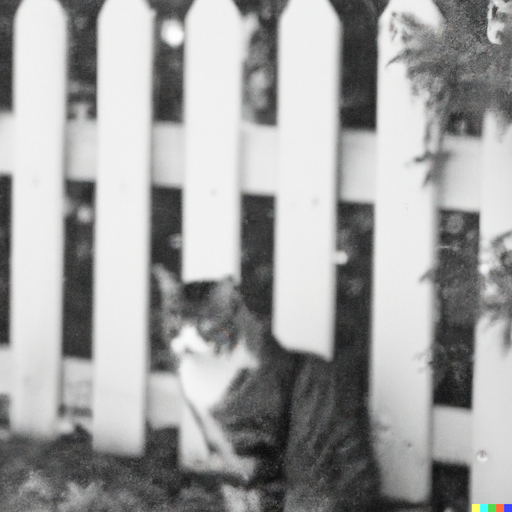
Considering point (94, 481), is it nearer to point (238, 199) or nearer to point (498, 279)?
point (238, 199)

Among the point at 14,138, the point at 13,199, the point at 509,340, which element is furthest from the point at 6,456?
the point at 509,340

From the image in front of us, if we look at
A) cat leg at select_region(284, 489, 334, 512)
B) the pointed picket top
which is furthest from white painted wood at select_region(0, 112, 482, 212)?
cat leg at select_region(284, 489, 334, 512)

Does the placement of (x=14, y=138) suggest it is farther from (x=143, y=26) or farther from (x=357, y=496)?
(x=357, y=496)

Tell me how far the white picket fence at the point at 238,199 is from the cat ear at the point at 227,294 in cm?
11

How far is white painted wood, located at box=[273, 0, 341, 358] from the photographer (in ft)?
3.85

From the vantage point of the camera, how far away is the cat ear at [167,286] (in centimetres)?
115

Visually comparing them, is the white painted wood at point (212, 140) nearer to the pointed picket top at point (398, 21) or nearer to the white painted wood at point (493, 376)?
the pointed picket top at point (398, 21)

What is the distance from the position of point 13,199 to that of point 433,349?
85 centimetres

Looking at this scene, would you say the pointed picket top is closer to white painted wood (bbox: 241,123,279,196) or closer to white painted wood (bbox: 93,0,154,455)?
white painted wood (bbox: 241,123,279,196)

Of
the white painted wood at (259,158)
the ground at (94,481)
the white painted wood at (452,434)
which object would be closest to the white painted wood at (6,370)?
the ground at (94,481)

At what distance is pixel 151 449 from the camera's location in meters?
1.32

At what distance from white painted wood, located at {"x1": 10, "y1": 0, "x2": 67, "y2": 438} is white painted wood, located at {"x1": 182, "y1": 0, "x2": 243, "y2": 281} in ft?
0.85

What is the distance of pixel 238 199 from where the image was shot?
124 centimetres

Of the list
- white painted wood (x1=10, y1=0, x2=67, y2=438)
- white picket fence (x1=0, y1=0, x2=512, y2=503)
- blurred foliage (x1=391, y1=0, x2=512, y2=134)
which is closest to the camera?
blurred foliage (x1=391, y1=0, x2=512, y2=134)
